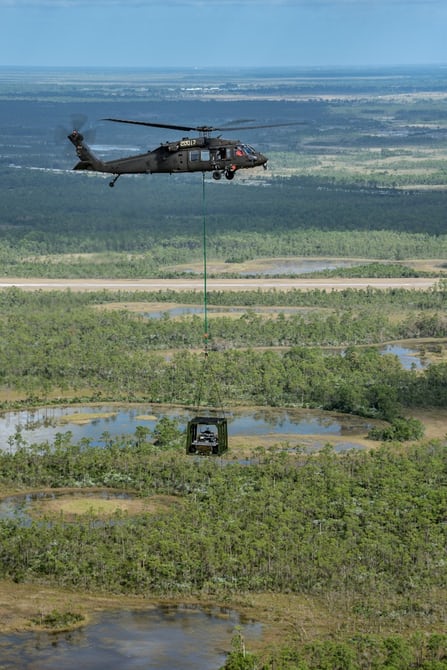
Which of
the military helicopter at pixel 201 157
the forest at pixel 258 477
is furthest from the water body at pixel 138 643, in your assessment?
the military helicopter at pixel 201 157

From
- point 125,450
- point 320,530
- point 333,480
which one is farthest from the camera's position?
point 125,450

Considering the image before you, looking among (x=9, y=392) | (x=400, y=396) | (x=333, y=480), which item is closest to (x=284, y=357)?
(x=400, y=396)

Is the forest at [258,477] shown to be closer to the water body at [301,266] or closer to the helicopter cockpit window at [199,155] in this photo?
the helicopter cockpit window at [199,155]

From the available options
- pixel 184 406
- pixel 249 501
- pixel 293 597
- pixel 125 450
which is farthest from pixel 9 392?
pixel 293 597

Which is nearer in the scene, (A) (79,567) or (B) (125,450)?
(A) (79,567)

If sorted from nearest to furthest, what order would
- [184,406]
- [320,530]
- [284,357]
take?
1. [320,530]
2. [184,406]
3. [284,357]

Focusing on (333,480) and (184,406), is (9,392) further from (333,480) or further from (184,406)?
(333,480)

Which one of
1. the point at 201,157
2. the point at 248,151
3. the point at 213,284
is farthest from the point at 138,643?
the point at 213,284

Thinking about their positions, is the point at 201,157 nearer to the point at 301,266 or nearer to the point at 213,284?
the point at 213,284
